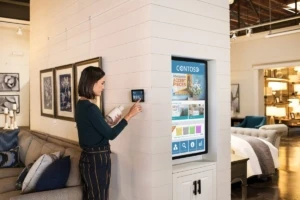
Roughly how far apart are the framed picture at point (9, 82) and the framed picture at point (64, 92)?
3.28 metres

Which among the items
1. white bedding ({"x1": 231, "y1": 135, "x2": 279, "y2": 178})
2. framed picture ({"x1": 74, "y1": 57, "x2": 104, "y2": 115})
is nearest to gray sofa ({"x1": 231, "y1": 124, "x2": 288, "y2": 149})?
white bedding ({"x1": 231, "y1": 135, "x2": 279, "y2": 178})

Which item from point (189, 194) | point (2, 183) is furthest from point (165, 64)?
point (2, 183)

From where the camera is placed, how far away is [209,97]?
3.03 m

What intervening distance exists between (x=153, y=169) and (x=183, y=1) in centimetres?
151

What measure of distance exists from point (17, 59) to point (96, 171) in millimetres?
5605

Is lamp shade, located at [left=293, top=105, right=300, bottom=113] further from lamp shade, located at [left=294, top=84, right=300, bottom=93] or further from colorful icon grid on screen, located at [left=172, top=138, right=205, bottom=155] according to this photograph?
colorful icon grid on screen, located at [left=172, top=138, right=205, bottom=155]

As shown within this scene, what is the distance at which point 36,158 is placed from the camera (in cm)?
385

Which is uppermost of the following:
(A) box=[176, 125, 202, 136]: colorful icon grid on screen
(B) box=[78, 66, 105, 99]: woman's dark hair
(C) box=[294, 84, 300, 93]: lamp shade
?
A: (C) box=[294, 84, 300, 93]: lamp shade

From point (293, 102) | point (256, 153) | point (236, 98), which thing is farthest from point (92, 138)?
point (293, 102)

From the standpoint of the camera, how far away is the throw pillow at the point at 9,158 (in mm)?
4148

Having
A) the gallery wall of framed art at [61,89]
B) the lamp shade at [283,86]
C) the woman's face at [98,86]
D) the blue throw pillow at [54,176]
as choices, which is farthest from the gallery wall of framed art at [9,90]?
the lamp shade at [283,86]

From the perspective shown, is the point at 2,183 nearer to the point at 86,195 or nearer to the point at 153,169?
the point at 86,195

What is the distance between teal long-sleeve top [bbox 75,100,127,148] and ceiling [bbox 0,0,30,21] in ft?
16.1

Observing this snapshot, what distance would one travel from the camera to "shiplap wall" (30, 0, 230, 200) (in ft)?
8.05
